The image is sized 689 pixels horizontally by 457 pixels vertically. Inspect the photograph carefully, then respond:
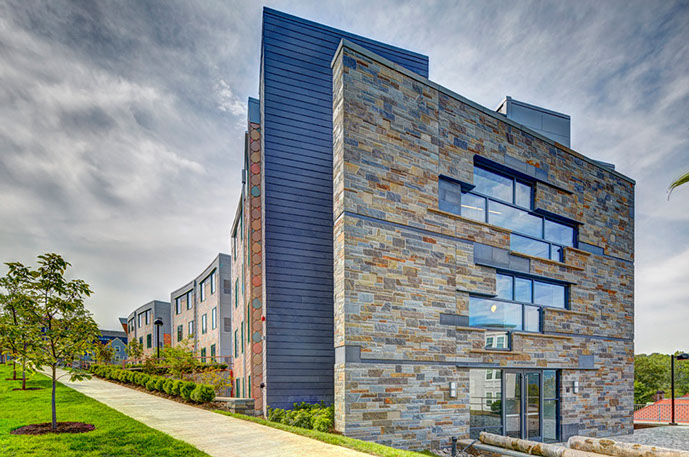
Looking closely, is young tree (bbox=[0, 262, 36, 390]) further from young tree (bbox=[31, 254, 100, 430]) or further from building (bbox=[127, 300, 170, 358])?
building (bbox=[127, 300, 170, 358])

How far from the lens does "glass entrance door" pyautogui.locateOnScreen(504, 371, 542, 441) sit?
39.3 feet

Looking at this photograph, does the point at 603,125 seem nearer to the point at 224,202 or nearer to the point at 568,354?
the point at 568,354

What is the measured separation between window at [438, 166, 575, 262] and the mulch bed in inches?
368

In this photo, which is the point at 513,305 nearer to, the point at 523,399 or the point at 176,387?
the point at 523,399

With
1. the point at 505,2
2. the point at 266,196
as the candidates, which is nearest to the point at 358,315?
the point at 266,196

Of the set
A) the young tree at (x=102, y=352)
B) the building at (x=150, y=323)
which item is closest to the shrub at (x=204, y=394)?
the young tree at (x=102, y=352)

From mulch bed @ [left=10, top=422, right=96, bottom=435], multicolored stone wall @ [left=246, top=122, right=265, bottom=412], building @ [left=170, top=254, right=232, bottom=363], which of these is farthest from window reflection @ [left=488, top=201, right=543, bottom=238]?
building @ [left=170, top=254, right=232, bottom=363]

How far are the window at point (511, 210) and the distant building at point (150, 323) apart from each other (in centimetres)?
4218

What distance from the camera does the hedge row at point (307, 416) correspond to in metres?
9.73

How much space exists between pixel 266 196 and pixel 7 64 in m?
6.37

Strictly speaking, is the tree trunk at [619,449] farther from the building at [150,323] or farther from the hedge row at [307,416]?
the building at [150,323]

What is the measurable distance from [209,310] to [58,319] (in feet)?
89.4

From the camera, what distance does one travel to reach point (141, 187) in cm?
1488

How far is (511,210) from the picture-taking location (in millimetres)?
13484
